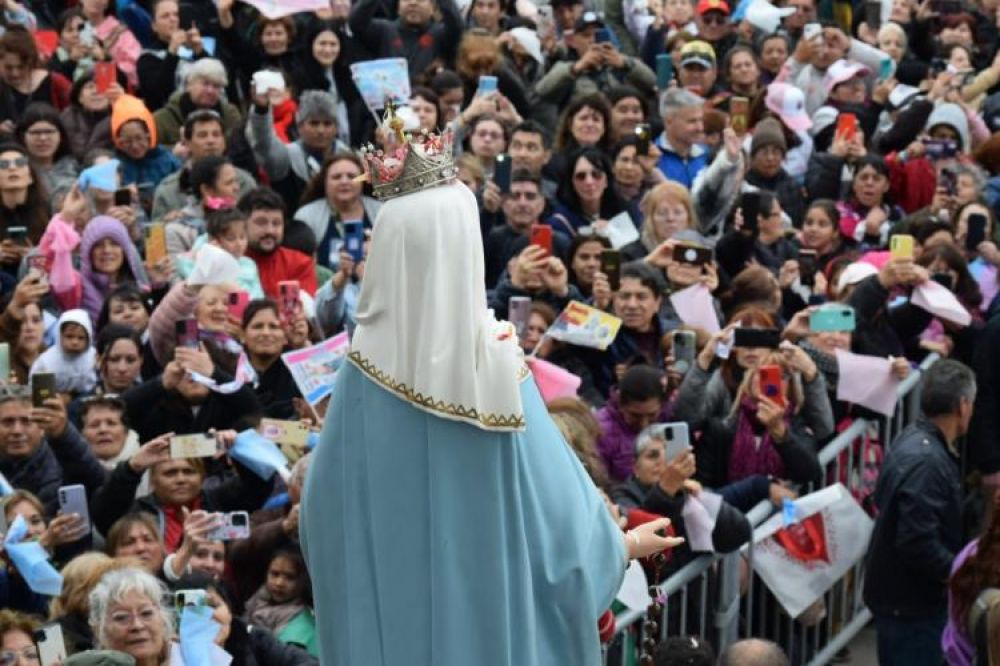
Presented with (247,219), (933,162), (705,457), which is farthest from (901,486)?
(933,162)

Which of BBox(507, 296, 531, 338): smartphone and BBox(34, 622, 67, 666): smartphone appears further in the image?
BBox(507, 296, 531, 338): smartphone

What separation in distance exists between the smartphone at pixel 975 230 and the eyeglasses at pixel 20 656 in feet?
23.2

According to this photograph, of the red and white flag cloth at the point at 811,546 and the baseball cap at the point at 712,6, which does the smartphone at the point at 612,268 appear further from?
the baseball cap at the point at 712,6

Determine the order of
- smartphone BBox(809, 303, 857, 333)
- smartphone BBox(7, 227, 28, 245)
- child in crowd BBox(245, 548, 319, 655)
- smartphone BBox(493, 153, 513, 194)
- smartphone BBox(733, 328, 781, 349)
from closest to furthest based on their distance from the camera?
child in crowd BBox(245, 548, 319, 655) < smartphone BBox(733, 328, 781, 349) < smartphone BBox(809, 303, 857, 333) < smartphone BBox(7, 227, 28, 245) < smartphone BBox(493, 153, 513, 194)

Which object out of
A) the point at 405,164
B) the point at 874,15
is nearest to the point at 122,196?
the point at 874,15

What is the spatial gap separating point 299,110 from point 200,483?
18.1ft

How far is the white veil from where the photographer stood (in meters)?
5.70

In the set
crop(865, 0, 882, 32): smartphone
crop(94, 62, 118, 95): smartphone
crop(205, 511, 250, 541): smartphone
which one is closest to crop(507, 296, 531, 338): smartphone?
crop(205, 511, 250, 541): smartphone

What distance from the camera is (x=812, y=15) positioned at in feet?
62.0

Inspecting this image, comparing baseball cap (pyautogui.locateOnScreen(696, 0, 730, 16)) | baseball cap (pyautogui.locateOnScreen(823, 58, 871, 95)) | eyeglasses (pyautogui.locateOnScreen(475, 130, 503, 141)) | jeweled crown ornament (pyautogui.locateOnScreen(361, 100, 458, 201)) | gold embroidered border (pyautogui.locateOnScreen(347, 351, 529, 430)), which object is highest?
jeweled crown ornament (pyautogui.locateOnScreen(361, 100, 458, 201))

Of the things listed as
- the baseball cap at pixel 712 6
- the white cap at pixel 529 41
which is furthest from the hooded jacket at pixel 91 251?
the baseball cap at pixel 712 6

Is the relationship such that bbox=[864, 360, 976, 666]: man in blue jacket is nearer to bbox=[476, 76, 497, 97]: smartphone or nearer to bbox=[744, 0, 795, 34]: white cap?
bbox=[476, 76, 497, 97]: smartphone

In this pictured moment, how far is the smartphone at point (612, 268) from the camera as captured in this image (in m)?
12.5

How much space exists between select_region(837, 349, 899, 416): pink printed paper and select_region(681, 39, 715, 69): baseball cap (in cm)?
567
